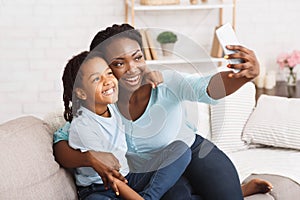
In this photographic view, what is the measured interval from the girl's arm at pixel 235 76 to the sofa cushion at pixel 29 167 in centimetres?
56

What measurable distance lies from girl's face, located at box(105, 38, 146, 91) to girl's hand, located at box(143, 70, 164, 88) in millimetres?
54

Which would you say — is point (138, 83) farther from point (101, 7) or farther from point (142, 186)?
point (101, 7)

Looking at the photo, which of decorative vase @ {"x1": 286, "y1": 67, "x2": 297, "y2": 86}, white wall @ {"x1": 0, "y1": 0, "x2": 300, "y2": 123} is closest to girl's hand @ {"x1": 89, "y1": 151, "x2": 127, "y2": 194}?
white wall @ {"x1": 0, "y1": 0, "x2": 300, "y2": 123}

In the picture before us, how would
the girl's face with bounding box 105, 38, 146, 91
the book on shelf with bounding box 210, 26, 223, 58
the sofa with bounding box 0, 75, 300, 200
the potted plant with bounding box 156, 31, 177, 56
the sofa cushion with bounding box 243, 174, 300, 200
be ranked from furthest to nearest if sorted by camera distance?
the book on shelf with bounding box 210, 26, 223, 58 → the sofa cushion with bounding box 243, 174, 300, 200 → the potted plant with bounding box 156, 31, 177, 56 → the sofa with bounding box 0, 75, 300, 200 → the girl's face with bounding box 105, 38, 146, 91

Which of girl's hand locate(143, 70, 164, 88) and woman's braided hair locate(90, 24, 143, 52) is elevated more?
woman's braided hair locate(90, 24, 143, 52)

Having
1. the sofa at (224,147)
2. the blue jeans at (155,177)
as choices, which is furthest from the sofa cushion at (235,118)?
the blue jeans at (155,177)

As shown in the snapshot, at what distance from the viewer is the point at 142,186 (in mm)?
2090

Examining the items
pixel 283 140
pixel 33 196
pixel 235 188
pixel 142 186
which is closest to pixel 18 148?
pixel 33 196

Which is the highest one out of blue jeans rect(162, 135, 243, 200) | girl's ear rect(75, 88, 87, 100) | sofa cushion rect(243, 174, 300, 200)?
girl's ear rect(75, 88, 87, 100)

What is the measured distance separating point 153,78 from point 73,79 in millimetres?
259

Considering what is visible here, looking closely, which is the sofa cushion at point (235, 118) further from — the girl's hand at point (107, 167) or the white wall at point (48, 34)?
the white wall at point (48, 34)

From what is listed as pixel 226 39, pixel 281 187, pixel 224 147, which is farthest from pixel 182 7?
pixel 226 39

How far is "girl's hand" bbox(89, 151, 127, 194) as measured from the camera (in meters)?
1.96

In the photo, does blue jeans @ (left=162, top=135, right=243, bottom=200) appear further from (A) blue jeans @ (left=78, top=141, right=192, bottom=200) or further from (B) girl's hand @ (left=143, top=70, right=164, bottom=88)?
(B) girl's hand @ (left=143, top=70, right=164, bottom=88)
